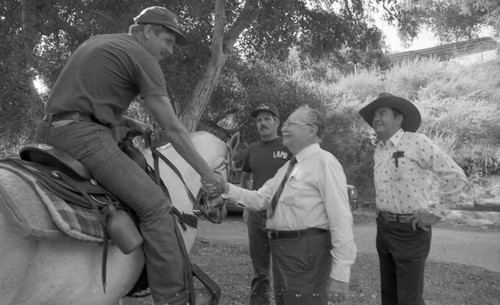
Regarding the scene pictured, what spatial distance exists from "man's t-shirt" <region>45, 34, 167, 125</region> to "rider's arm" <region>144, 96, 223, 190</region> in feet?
0.19

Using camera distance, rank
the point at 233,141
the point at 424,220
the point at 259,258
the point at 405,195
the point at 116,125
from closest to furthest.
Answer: the point at 116,125, the point at 424,220, the point at 405,195, the point at 233,141, the point at 259,258

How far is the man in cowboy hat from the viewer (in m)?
3.28

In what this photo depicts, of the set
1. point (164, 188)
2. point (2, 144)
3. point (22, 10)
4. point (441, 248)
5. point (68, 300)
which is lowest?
point (441, 248)

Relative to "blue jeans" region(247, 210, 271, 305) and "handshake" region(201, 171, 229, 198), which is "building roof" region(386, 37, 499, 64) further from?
"handshake" region(201, 171, 229, 198)

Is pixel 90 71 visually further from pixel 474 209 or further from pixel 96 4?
pixel 474 209

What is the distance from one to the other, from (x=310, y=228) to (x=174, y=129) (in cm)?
106

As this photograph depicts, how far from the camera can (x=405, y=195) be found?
339cm

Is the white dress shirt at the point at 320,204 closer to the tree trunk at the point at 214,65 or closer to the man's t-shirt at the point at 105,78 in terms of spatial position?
the man's t-shirt at the point at 105,78

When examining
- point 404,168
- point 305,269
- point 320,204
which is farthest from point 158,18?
point 404,168

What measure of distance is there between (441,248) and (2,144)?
33.0ft

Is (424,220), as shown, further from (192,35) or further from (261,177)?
(192,35)

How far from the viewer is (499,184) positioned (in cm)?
1312

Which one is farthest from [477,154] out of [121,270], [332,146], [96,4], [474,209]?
[121,270]

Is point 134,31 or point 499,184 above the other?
point 134,31
